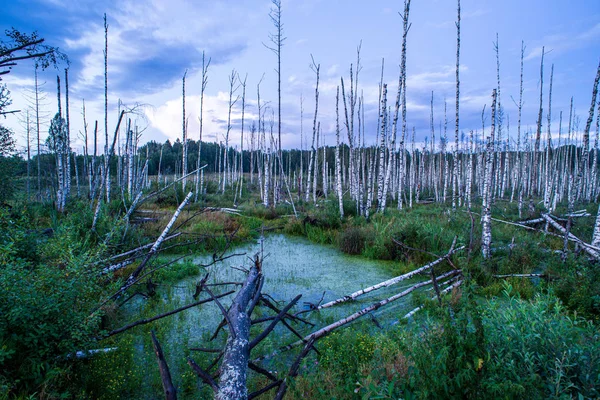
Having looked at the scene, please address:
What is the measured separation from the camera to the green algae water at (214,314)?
3553mm

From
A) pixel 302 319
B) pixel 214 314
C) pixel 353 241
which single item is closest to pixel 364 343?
pixel 302 319

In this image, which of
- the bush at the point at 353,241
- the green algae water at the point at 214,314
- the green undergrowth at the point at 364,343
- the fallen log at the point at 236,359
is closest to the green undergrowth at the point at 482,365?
the green undergrowth at the point at 364,343

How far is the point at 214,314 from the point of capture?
5.45m

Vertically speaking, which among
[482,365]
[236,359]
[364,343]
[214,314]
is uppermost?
[482,365]

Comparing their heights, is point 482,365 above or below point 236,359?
above

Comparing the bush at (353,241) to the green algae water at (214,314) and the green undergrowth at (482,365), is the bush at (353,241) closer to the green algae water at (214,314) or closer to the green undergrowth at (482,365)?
the green algae water at (214,314)

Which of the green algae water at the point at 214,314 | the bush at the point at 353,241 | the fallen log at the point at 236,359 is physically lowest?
the green algae water at the point at 214,314

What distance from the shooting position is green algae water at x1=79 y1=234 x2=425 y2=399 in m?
3.55

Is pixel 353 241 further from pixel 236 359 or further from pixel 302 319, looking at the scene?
pixel 236 359

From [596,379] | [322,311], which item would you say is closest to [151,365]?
[322,311]

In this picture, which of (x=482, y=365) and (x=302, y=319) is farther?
(x=302, y=319)

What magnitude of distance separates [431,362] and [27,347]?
→ 142 inches

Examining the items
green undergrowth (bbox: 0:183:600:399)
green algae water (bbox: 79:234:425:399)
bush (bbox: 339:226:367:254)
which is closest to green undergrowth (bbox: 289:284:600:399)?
green undergrowth (bbox: 0:183:600:399)

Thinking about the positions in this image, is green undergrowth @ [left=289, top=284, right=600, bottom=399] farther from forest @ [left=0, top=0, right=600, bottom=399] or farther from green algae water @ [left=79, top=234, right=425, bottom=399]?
green algae water @ [left=79, top=234, right=425, bottom=399]
